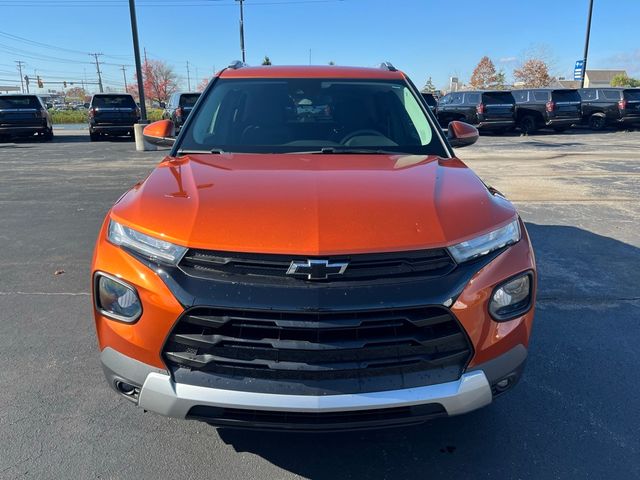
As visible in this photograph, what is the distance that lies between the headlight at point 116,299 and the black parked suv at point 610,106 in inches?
967

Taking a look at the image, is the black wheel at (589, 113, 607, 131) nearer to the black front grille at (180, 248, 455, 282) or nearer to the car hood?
the car hood

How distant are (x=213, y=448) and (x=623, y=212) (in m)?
7.23

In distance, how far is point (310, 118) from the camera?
11.9ft

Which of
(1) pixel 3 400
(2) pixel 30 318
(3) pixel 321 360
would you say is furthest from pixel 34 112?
(3) pixel 321 360

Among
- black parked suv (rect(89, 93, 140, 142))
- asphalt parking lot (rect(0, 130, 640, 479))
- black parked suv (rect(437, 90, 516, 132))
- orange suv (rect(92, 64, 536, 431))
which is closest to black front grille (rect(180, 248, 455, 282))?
orange suv (rect(92, 64, 536, 431))

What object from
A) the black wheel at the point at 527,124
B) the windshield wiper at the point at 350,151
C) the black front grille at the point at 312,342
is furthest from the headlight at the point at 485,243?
the black wheel at the point at 527,124

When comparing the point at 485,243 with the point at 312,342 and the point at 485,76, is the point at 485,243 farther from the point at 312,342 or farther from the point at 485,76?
the point at 485,76

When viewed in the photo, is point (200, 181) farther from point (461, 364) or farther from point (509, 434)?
point (509, 434)

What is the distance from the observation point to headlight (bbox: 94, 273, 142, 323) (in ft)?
6.77

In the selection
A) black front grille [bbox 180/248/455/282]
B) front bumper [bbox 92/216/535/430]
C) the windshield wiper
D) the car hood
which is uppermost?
the windshield wiper

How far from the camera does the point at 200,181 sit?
2.58 m

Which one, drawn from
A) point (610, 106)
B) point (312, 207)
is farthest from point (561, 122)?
point (312, 207)

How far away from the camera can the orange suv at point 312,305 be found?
1934 millimetres

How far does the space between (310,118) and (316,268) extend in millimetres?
1928
